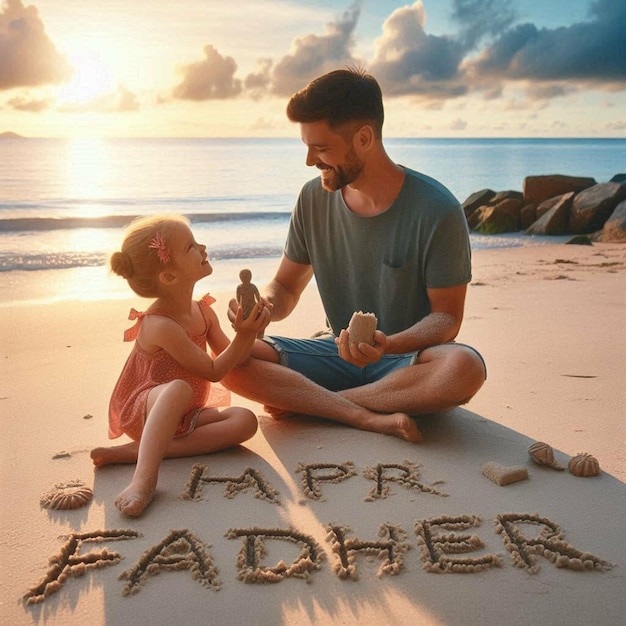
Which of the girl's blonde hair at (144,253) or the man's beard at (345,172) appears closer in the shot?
the girl's blonde hair at (144,253)

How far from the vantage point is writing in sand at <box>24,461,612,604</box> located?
2.59 metres

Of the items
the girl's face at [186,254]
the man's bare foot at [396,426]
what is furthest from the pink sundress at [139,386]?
the man's bare foot at [396,426]

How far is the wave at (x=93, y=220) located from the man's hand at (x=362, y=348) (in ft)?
39.7

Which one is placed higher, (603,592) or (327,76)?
(327,76)

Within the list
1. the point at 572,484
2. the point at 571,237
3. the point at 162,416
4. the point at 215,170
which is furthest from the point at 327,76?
the point at 215,170

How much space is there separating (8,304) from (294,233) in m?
3.95

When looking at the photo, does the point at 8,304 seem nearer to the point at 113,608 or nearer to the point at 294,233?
the point at 294,233

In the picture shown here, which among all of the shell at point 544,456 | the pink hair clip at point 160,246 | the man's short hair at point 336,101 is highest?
A: the man's short hair at point 336,101

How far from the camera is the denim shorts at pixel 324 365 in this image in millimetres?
4180

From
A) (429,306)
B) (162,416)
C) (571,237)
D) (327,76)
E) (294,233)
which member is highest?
(327,76)

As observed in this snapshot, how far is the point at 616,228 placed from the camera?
1265 cm

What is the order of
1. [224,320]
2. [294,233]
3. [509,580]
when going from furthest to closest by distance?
[224,320], [294,233], [509,580]

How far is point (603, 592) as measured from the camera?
2494 mm

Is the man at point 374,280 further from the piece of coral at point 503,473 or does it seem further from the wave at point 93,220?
the wave at point 93,220
